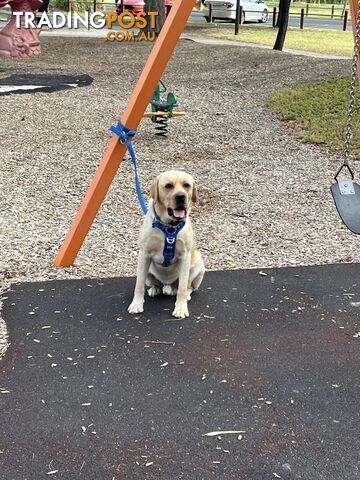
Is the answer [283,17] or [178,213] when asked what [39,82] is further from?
[178,213]

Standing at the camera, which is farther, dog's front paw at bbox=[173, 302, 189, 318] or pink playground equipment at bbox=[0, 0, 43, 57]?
pink playground equipment at bbox=[0, 0, 43, 57]

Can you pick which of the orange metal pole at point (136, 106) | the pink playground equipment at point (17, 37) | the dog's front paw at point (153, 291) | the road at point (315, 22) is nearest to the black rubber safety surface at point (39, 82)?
the pink playground equipment at point (17, 37)

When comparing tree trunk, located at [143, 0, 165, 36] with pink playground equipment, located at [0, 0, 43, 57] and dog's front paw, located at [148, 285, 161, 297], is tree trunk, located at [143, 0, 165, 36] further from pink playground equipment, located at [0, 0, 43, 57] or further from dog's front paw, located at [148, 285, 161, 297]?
dog's front paw, located at [148, 285, 161, 297]

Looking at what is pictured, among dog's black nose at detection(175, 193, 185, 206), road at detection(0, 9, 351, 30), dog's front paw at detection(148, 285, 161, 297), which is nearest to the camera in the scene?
dog's black nose at detection(175, 193, 185, 206)

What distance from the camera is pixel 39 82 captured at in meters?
13.5

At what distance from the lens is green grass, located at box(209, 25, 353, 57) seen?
2117cm

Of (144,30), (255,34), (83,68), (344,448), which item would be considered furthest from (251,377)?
(255,34)

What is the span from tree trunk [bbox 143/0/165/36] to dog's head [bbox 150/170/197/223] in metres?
13.2

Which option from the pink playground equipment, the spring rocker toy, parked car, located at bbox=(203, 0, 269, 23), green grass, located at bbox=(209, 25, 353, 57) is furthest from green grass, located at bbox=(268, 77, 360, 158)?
parked car, located at bbox=(203, 0, 269, 23)

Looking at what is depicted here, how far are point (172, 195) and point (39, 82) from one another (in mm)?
10441

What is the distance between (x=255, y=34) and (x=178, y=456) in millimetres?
24768

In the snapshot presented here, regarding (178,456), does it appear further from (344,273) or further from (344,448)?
(344,273)

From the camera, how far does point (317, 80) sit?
13.3 m

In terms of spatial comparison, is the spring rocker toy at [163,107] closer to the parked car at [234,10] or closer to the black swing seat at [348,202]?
the black swing seat at [348,202]
